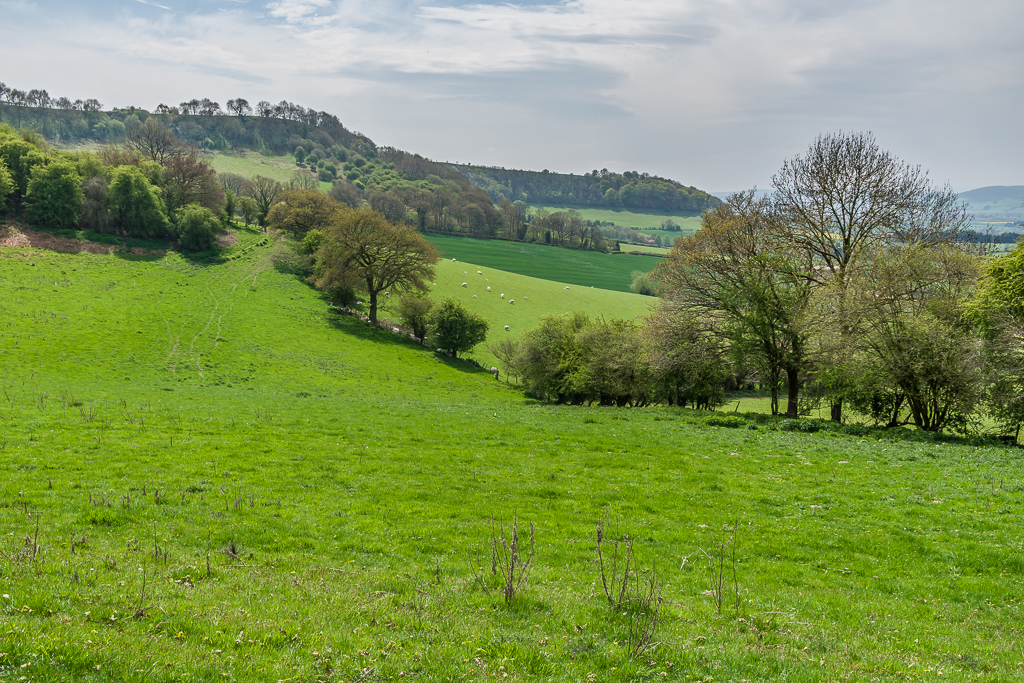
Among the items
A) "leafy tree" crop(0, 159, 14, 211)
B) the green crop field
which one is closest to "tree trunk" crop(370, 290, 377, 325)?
the green crop field

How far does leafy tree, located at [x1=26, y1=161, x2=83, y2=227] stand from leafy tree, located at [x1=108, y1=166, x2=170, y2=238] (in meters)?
4.41

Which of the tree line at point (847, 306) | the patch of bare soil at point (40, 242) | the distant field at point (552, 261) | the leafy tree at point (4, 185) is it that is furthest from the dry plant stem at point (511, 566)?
the distant field at point (552, 261)

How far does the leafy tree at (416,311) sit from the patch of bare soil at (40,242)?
40967mm

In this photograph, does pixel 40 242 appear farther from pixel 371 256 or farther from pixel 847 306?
pixel 847 306

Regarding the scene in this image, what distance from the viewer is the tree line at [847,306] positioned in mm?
27453

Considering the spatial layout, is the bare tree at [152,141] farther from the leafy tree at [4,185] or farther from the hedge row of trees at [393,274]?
the hedge row of trees at [393,274]

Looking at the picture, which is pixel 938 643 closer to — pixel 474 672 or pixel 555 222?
pixel 474 672

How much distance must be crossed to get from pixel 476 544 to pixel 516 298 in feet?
276

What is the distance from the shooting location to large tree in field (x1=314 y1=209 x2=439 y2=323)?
71.9m

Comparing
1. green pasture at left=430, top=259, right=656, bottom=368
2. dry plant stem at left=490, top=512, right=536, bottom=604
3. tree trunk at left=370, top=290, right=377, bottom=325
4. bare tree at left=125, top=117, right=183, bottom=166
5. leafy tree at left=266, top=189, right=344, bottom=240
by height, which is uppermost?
bare tree at left=125, top=117, right=183, bottom=166

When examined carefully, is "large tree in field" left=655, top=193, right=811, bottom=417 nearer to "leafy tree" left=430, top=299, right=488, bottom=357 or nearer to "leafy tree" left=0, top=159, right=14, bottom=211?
"leafy tree" left=430, top=299, right=488, bottom=357

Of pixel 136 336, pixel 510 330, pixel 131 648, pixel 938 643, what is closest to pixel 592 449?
pixel 938 643

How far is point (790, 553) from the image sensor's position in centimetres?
1311

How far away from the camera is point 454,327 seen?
228ft
